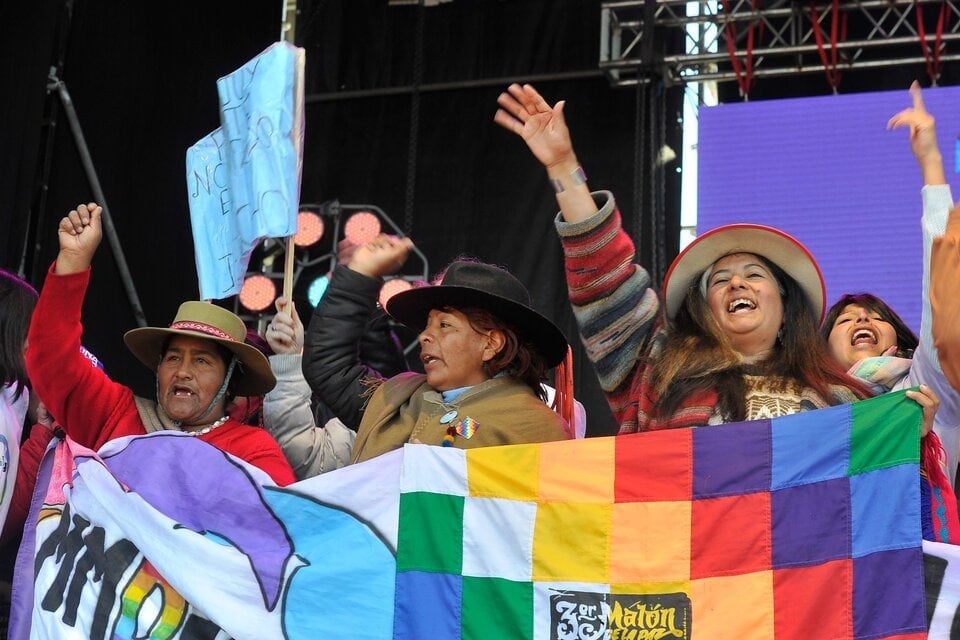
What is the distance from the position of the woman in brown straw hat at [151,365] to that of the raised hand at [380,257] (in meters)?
0.36

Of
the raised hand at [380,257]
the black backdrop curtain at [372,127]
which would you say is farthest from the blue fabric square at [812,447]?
the black backdrop curtain at [372,127]

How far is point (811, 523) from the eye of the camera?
2.68m

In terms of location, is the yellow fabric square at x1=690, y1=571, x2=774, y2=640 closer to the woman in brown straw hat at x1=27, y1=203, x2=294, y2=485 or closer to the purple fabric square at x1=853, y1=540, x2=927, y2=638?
the purple fabric square at x1=853, y1=540, x2=927, y2=638

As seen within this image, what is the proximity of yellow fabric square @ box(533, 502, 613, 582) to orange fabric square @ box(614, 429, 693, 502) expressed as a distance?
0.07m

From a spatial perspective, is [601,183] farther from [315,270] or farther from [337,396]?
[337,396]

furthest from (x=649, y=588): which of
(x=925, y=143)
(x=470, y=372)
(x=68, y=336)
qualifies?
(x=68, y=336)

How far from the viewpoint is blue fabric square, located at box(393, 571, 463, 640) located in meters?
2.79

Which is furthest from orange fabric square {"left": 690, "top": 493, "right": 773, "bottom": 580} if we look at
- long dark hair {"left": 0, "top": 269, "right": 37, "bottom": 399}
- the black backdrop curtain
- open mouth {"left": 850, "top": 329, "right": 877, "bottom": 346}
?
the black backdrop curtain

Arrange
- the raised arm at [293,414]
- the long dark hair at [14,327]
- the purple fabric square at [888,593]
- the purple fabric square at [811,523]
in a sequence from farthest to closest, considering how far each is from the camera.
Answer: the raised arm at [293,414] < the long dark hair at [14,327] < the purple fabric square at [811,523] < the purple fabric square at [888,593]

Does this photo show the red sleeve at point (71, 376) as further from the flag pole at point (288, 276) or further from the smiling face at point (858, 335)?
the smiling face at point (858, 335)

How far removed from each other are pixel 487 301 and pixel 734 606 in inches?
38.8

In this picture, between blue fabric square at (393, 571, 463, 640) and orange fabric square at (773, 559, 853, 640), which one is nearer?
orange fabric square at (773, 559, 853, 640)

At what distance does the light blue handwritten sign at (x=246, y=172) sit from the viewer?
147 inches

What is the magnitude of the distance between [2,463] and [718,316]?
1.73 metres
